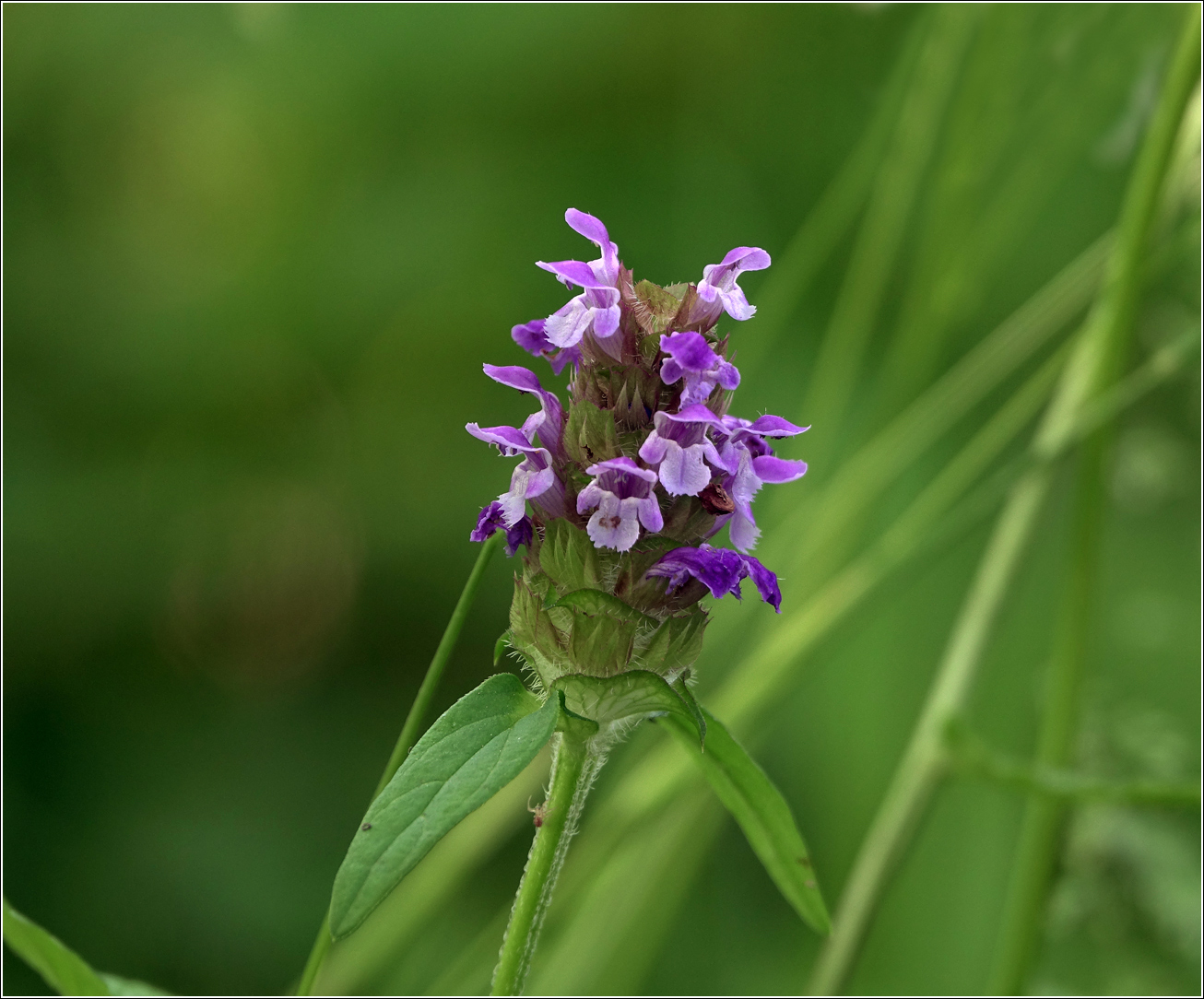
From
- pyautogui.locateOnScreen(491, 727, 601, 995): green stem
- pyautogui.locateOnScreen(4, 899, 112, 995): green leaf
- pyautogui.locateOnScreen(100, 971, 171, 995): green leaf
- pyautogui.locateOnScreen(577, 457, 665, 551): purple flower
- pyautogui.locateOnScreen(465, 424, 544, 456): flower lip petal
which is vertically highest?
pyautogui.locateOnScreen(465, 424, 544, 456): flower lip petal

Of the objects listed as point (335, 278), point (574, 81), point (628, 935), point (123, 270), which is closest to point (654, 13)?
point (574, 81)

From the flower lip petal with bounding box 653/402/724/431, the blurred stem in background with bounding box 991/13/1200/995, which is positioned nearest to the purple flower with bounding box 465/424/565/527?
the flower lip petal with bounding box 653/402/724/431

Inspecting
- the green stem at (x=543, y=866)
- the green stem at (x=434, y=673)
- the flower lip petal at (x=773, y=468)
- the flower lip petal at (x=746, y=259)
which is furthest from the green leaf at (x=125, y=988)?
the flower lip petal at (x=746, y=259)

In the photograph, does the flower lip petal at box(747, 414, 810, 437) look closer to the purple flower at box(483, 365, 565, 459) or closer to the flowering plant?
the flowering plant

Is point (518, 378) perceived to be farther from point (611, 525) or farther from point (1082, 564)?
point (1082, 564)

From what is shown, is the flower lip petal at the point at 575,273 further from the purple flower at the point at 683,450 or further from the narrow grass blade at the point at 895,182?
the narrow grass blade at the point at 895,182

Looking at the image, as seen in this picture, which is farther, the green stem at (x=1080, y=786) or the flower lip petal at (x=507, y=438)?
the green stem at (x=1080, y=786)
